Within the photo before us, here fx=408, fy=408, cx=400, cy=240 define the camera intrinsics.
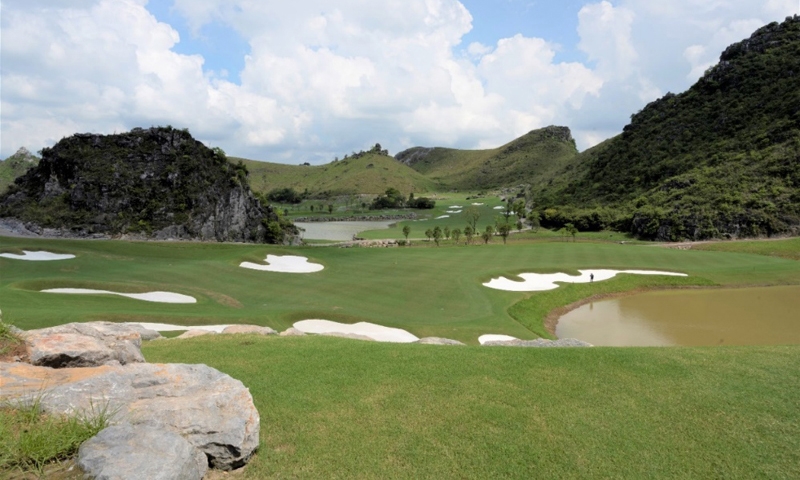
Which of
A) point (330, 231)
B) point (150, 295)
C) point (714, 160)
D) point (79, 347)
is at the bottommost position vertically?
point (150, 295)

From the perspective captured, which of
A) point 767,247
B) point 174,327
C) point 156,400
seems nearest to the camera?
point 156,400

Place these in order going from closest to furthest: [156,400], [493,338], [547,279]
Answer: [156,400] → [493,338] → [547,279]

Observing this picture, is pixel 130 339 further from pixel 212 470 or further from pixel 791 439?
pixel 791 439

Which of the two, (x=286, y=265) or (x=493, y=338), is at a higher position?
(x=286, y=265)

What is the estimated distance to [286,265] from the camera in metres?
35.6

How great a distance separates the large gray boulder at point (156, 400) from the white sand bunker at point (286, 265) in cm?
2664

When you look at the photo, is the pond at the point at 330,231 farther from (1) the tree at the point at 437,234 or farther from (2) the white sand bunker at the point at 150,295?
(2) the white sand bunker at the point at 150,295

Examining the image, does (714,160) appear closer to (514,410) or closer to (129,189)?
(514,410)

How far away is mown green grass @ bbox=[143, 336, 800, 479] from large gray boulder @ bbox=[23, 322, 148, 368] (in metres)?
2.08

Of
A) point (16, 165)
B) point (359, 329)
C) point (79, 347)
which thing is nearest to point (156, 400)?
point (79, 347)

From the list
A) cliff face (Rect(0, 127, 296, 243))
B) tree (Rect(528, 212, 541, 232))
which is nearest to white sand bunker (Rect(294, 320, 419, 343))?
cliff face (Rect(0, 127, 296, 243))

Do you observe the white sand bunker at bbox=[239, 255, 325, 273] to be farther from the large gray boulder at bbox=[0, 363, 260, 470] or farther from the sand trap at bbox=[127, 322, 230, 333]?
the large gray boulder at bbox=[0, 363, 260, 470]

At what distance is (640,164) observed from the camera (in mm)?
94875

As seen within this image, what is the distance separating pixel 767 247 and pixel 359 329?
181ft
